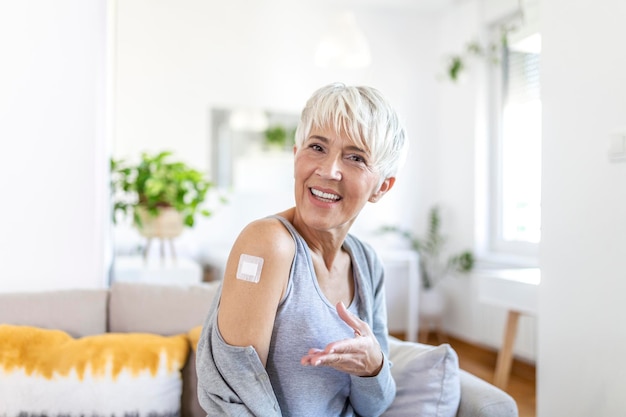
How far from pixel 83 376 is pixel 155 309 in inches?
12.2

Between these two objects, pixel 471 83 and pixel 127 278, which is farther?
pixel 471 83

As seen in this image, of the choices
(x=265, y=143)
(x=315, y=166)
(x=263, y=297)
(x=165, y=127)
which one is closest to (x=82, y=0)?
(x=315, y=166)

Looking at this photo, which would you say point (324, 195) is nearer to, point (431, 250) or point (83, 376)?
point (83, 376)

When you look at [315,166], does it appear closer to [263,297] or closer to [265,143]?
[263,297]

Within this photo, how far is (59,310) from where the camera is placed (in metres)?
1.71

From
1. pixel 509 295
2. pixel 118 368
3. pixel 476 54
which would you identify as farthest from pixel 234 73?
pixel 118 368

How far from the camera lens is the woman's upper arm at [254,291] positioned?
43.3 inches

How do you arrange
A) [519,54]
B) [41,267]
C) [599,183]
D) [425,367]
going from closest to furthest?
[425,367]
[599,183]
[41,267]
[519,54]

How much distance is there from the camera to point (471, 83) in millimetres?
4352

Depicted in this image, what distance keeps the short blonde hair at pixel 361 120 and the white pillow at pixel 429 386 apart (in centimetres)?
51

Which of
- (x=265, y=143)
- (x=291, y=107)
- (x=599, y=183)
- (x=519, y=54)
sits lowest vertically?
(x=599, y=183)

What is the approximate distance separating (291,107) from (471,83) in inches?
52.9

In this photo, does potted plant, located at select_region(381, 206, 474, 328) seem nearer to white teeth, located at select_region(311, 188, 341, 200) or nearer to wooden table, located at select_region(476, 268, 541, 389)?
wooden table, located at select_region(476, 268, 541, 389)

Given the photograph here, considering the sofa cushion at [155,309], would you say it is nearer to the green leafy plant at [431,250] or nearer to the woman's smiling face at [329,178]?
the woman's smiling face at [329,178]
